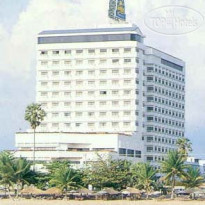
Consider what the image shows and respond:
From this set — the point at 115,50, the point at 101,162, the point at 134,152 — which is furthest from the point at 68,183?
the point at 115,50

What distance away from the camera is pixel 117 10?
535 ft

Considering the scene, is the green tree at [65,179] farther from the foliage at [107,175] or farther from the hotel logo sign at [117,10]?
the hotel logo sign at [117,10]

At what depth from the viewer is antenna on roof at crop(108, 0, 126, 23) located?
161 meters

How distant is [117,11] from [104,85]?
656 inches

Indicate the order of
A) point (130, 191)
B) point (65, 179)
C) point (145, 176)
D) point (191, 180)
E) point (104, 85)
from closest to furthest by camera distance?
point (65, 179) < point (130, 191) < point (145, 176) < point (191, 180) < point (104, 85)

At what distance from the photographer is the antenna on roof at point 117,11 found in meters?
161

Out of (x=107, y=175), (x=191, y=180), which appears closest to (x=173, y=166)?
(x=191, y=180)

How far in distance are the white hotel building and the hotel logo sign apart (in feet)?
8.69

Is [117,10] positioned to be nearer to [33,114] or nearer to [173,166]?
[33,114]

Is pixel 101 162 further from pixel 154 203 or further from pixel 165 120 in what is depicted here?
pixel 165 120

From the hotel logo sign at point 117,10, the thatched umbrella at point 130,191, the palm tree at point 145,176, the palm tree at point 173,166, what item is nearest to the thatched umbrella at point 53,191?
the thatched umbrella at point 130,191

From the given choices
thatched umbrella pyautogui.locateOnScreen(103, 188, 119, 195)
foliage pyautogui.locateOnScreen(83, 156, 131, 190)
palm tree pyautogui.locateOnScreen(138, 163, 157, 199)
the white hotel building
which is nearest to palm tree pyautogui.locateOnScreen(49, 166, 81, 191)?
foliage pyautogui.locateOnScreen(83, 156, 131, 190)

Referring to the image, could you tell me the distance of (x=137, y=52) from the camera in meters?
162

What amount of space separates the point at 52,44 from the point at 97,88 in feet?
47.9
